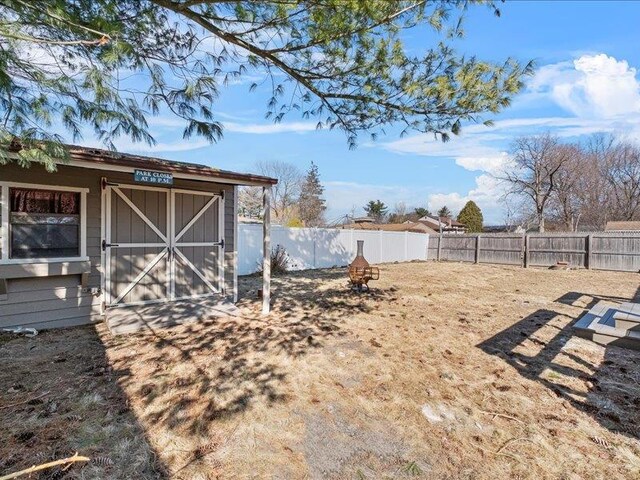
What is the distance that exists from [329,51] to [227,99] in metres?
1.36

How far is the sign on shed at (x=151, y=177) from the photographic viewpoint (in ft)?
16.3

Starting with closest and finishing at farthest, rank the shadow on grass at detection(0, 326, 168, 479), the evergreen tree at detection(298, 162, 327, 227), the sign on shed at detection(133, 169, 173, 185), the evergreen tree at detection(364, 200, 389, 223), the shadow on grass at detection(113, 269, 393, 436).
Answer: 1. the shadow on grass at detection(0, 326, 168, 479)
2. the shadow on grass at detection(113, 269, 393, 436)
3. the sign on shed at detection(133, 169, 173, 185)
4. the evergreen tree at detection(298, 162, 327, 227)
5. the evergreen tree at detection(364, 200, 389, 223)

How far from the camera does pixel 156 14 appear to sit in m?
3.95

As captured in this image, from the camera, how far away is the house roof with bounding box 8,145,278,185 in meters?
4.54

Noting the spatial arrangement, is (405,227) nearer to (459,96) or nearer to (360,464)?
(459,96)

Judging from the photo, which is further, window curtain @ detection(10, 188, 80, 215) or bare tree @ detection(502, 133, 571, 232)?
bare tree @ detection(502, 133, 571, 232)

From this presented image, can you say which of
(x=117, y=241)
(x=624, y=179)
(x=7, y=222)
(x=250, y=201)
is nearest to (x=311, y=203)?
(x=250, y=201)

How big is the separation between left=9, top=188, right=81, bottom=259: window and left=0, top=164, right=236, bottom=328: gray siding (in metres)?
0.16

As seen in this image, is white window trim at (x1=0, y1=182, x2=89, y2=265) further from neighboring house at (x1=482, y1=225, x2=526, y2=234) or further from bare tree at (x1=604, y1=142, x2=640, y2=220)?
neighboring house at (x1=482, y1=225, x2=526, y2=234)

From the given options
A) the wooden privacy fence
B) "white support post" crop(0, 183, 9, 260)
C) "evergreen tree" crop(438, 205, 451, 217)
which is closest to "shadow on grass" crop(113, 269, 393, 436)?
"white support post" crop(0, 183, 9, 260)

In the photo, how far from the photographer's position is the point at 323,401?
10.3 ft

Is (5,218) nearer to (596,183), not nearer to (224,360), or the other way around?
(224,360)

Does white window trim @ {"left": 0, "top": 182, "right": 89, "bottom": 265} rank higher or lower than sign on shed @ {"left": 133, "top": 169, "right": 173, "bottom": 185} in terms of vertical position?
lower

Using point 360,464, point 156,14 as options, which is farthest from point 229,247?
point 360,464
